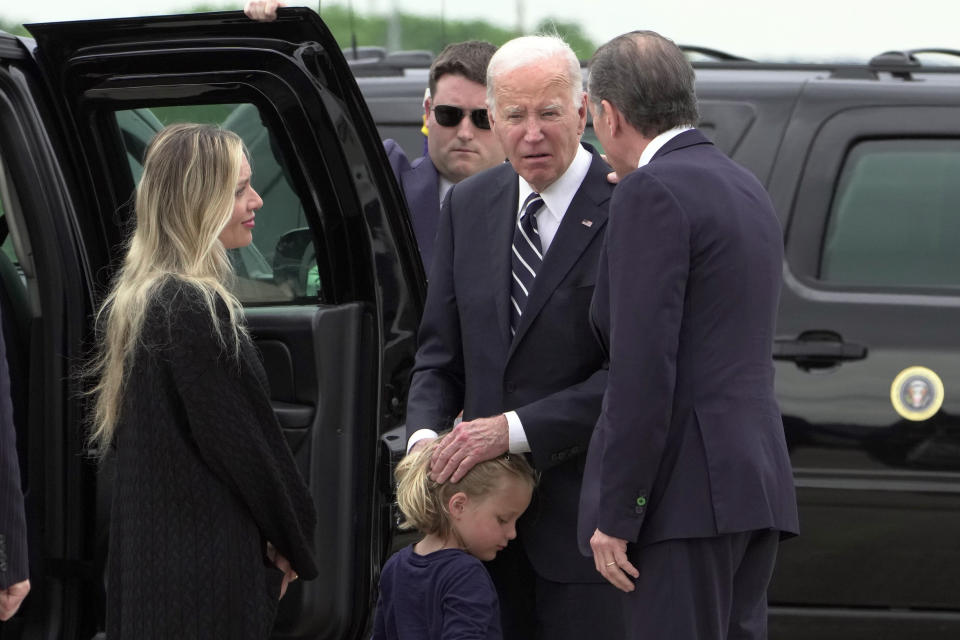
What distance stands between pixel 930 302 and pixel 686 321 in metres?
1.58

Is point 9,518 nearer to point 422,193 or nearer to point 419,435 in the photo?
point 419,435

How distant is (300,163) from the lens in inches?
129

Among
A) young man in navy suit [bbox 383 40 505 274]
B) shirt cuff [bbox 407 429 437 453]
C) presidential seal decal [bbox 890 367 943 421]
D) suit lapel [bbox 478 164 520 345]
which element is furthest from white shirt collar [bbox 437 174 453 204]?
presidential seal decal [bbox 890 367 943 421]

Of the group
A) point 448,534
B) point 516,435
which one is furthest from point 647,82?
point 448,534

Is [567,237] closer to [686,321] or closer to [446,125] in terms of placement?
[686,321]

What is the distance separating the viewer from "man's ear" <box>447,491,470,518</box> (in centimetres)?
297

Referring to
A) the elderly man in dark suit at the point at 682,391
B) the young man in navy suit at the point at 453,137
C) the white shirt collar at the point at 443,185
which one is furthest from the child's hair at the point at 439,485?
the white shirt collar at the point at 443,185

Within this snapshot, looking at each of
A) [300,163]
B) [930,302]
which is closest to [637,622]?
[300,163]

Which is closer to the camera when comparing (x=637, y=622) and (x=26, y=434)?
(x=637, y=622)

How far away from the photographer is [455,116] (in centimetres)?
410

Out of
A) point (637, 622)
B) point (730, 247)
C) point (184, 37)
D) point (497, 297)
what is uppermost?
point (184, 37)

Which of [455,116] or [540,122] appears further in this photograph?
[455,116]

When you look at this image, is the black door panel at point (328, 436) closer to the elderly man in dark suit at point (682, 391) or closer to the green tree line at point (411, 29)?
the elderly man in dark suit at point (682, 391)

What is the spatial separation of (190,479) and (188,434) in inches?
3.2
